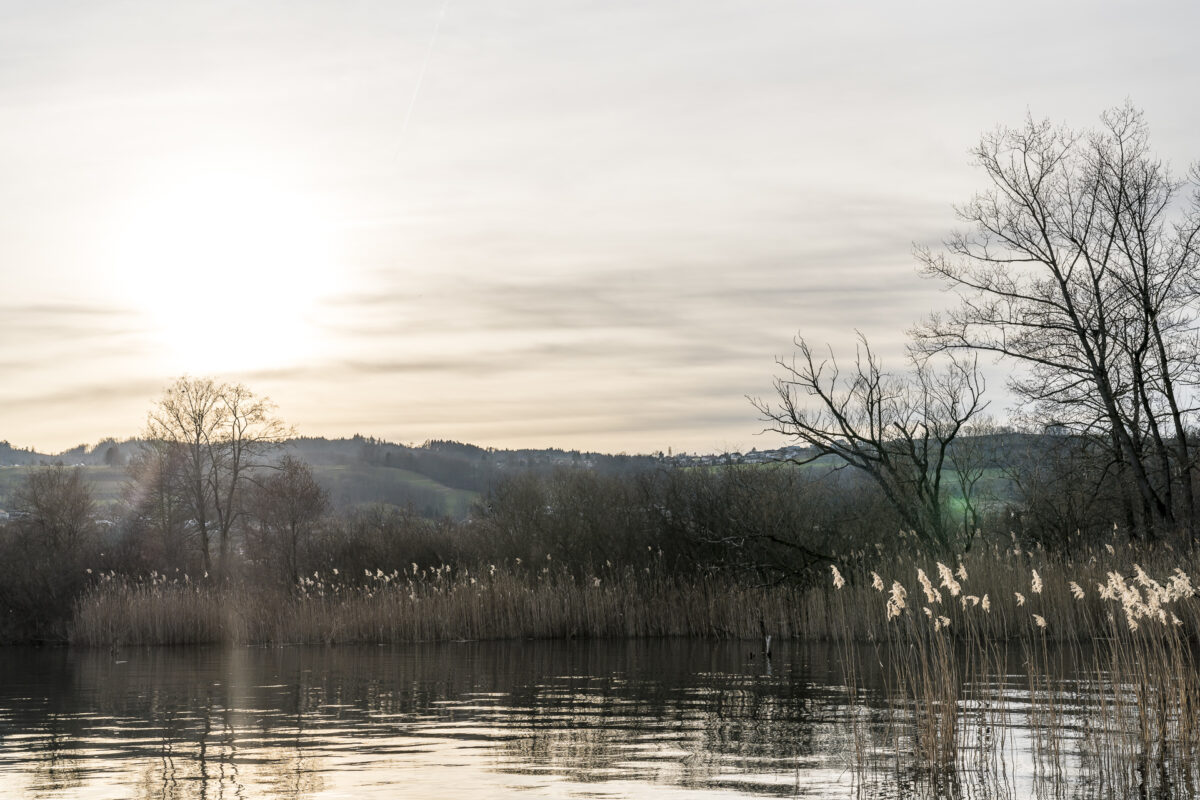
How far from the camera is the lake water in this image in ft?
35.0

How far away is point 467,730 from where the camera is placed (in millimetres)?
14547

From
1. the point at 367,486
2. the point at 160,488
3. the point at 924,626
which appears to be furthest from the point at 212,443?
the point at 367,486

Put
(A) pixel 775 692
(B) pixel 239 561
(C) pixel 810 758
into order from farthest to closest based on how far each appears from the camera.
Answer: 1. (B) pixel 239 561
2. (A) pixel 775 692
3. (C) pixel 810 758

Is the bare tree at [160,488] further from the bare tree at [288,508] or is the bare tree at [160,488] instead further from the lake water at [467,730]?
the lake water at [467,730]

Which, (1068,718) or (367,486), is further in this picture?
(367,486)

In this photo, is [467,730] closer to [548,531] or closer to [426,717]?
[426,717]

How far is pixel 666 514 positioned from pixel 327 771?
25.7 metres

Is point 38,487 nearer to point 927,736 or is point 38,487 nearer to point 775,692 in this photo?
point 775,692

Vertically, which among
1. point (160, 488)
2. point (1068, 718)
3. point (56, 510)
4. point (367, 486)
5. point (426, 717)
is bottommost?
point (426, 717)

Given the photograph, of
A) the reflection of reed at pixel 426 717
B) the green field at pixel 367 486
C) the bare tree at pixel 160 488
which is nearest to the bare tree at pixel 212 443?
the bare tree at pixel 160 488

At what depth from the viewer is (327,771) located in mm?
11570

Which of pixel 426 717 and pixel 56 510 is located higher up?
pixel 56 510

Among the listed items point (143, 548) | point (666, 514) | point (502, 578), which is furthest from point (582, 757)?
point (143, 548)

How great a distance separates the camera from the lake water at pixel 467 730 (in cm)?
1067
